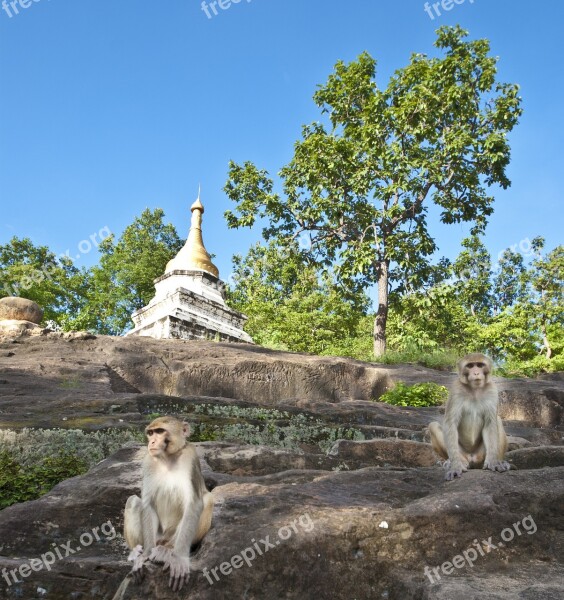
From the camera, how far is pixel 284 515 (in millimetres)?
4145

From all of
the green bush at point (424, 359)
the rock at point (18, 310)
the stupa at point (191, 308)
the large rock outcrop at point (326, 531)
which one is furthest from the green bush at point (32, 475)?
the stupa at point (191, 308)

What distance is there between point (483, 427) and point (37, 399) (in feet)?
26.0

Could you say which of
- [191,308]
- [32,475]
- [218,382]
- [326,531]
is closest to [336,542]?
[326,531]

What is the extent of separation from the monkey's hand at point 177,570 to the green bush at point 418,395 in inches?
415

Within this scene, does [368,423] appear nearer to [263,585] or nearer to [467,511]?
[467,511]

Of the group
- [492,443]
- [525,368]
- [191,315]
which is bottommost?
[492,443]

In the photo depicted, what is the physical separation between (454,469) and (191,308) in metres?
18.5

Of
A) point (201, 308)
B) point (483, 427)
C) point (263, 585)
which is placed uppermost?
point (201, 308)

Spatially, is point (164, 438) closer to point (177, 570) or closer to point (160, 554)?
point (160, 554)

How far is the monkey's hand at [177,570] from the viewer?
11.6 feet

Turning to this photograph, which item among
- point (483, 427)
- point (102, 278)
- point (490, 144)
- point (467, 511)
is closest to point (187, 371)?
point (483, 427)

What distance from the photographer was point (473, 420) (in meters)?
5.74

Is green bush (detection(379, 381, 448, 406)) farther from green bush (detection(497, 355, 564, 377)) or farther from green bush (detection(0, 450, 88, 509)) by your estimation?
green bush (detection(0, 450, 88, 509))

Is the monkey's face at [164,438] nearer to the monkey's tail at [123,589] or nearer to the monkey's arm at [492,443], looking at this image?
the monkey's tail at [123,589]
